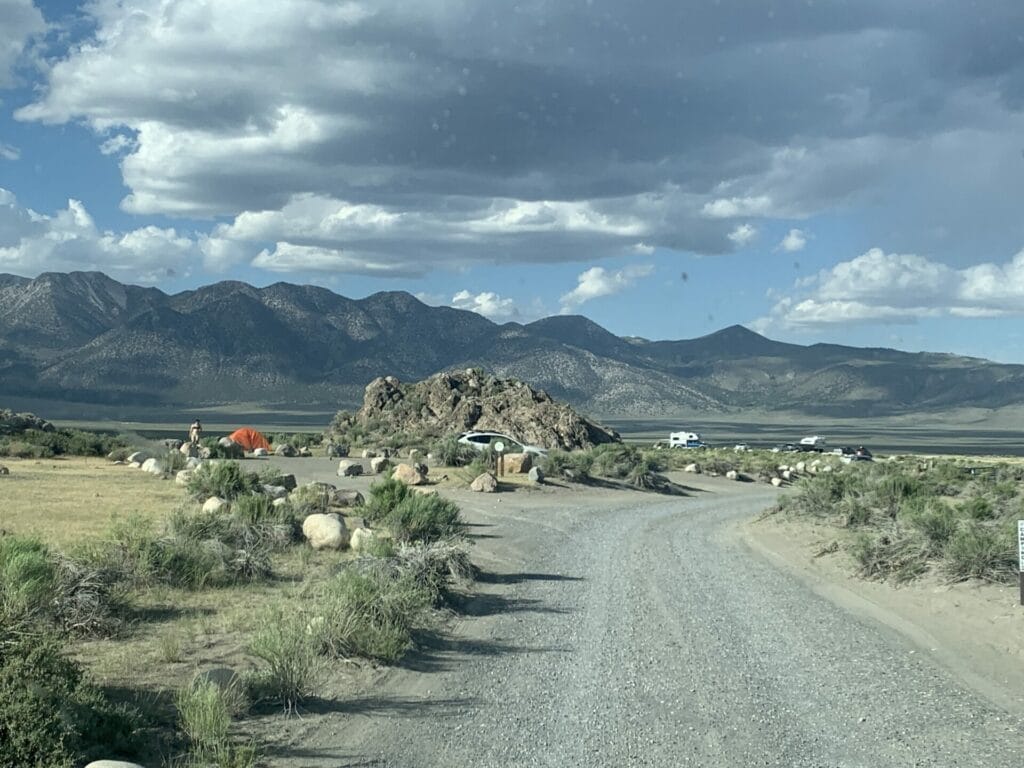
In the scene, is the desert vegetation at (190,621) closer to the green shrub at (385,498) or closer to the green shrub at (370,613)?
the green shrub at (370,613)

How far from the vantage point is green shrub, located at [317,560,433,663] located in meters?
10.3

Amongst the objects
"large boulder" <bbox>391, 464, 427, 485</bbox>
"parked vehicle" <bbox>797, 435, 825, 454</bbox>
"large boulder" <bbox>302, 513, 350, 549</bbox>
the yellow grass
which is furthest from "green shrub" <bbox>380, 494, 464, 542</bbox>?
"parked vehicle" <bbox>797, 435, 825, 454</bbox>

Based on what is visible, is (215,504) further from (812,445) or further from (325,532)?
(812,445)

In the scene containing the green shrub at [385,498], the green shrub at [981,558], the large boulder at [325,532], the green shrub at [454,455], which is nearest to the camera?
the green shrub at [981,558]

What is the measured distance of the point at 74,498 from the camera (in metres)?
24.5

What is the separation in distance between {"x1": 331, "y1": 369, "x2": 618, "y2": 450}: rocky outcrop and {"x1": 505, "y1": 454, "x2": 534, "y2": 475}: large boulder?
16.5 m

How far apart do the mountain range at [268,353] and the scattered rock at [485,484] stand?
115010mm

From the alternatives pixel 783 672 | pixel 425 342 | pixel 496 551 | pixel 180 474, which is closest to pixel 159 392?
pixel 425 342

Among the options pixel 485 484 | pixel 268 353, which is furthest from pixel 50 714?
pixel 268 353

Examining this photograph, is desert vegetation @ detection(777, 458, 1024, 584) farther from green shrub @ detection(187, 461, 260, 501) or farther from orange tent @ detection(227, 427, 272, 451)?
orange tent @ detection(227, 427, 272, 451)

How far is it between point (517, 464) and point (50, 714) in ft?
103

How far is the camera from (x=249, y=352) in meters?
166

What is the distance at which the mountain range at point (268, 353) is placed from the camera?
150m

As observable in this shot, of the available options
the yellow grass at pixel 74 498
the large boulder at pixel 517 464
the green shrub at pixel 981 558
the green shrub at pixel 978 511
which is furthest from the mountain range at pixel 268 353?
the green shrub at pixel 981 558
